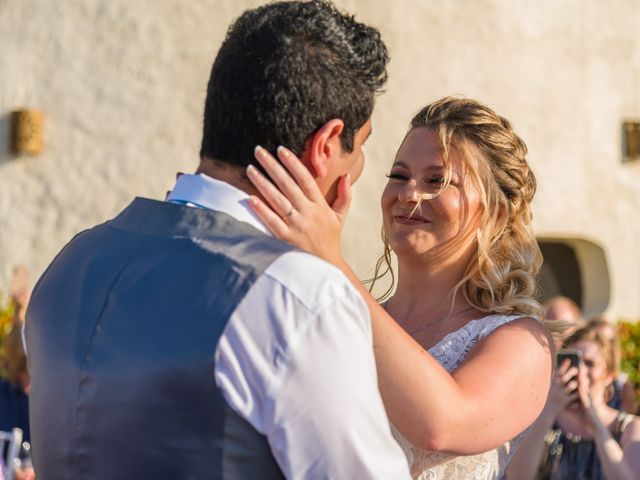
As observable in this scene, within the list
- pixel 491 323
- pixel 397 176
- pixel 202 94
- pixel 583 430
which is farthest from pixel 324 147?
pixel 202 94

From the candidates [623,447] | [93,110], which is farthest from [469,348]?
[93,110]

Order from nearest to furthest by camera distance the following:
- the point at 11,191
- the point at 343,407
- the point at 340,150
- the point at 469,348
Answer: the point at 343,407 < the point at 340,150 < the point at 469,348 < the point at 11,191

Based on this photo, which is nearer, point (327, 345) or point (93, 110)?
point (327, 345)

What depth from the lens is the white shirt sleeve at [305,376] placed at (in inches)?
69.8

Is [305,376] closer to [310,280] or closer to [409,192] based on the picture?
[310,280]

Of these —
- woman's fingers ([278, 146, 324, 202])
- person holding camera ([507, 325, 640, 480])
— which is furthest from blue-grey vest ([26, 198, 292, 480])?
person holding camera ([507, 325, 640, 480])

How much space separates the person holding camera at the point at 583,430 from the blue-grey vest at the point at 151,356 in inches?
114

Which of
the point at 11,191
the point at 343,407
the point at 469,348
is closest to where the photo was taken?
the point at 343,407

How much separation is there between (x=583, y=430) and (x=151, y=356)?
3.87 m

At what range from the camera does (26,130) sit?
31.0ft

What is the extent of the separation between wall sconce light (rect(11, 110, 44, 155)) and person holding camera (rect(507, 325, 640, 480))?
550 centimetres

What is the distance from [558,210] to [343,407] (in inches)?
353

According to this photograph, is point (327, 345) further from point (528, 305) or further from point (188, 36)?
point (188, 36)

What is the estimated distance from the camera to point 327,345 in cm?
178
